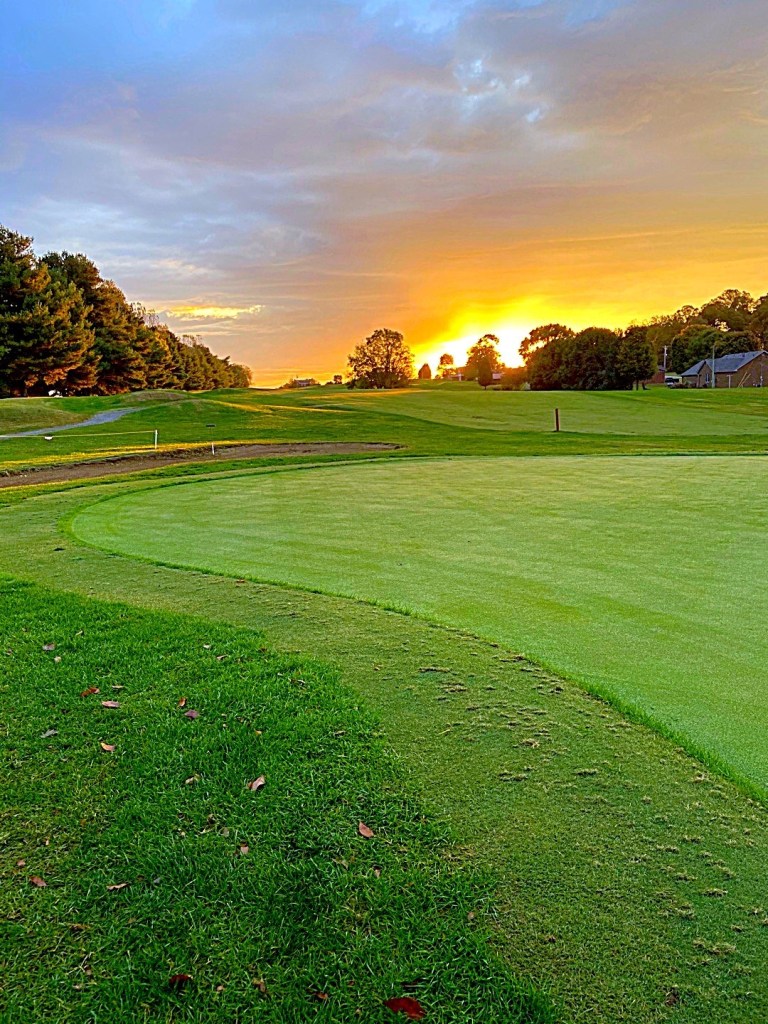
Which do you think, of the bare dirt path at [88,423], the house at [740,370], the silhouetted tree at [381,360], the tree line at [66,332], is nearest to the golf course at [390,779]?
the bare dirt path at [88,423]

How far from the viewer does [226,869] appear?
2016 millimetres

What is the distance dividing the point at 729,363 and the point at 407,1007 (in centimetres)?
8832

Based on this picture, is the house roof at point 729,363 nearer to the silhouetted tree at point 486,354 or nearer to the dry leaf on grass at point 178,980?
the silhouetted tree at point 486,354

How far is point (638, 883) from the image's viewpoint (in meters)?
1.87

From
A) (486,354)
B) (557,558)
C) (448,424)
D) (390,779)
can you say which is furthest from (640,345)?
(390,779)

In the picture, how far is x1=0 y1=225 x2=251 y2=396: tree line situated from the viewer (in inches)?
1511

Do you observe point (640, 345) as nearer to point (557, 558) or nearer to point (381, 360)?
point (381, 360)

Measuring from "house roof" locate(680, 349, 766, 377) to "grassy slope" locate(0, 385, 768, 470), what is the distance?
3365 cm

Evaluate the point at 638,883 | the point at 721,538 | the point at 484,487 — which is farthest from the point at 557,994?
the point at 484,487

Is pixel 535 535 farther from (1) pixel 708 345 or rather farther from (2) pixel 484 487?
(1) pixel 708 345

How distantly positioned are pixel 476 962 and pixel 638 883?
23.0 inches

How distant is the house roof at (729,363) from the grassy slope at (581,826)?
85100mm

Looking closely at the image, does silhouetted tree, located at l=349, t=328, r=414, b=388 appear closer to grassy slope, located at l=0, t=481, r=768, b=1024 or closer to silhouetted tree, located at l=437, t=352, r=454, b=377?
silhouetted tree, located at l=437, t=352, r=454, b=377

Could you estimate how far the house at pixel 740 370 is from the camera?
7431 centimetres
